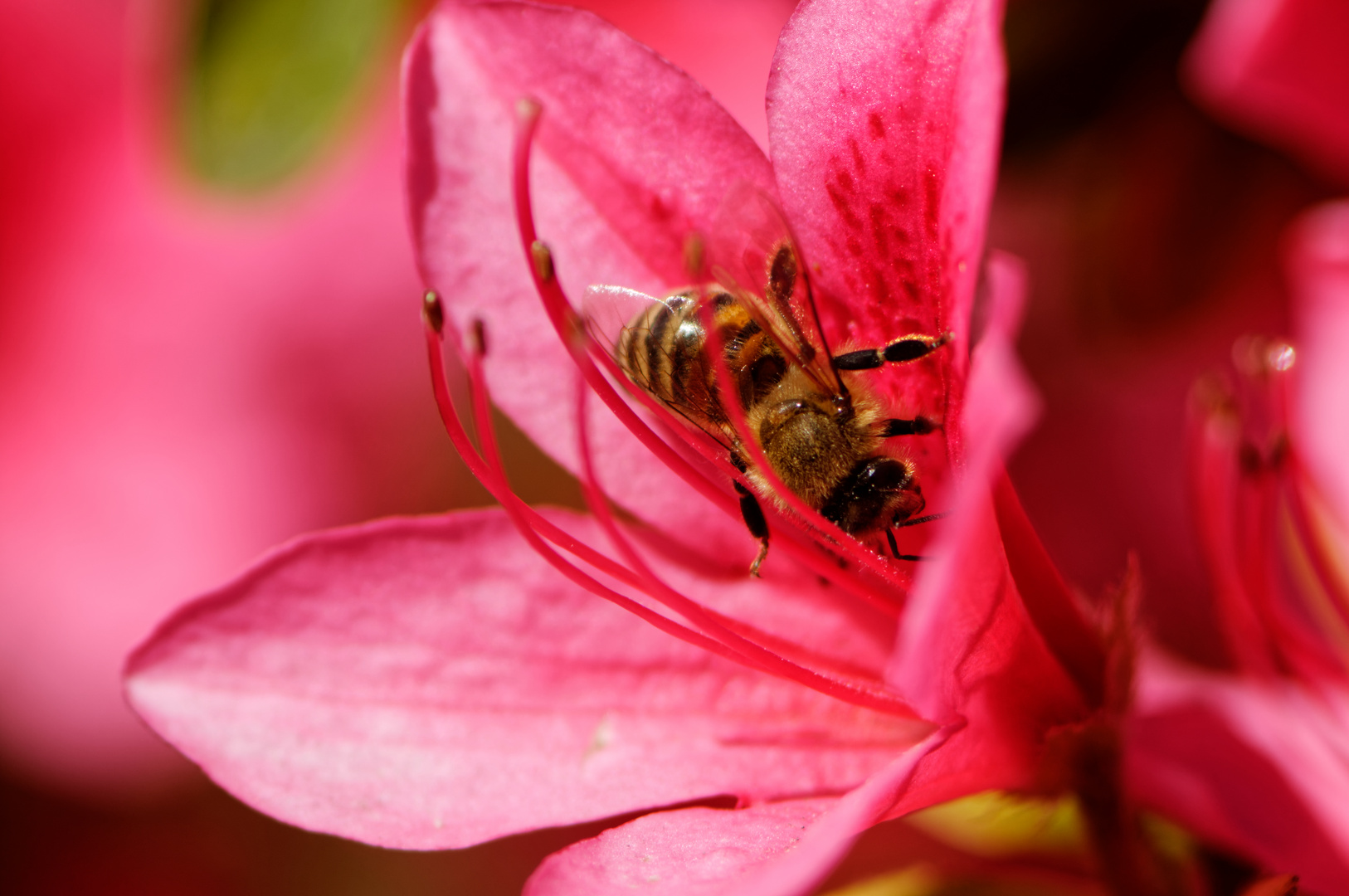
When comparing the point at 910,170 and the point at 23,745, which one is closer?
the point at 910,170

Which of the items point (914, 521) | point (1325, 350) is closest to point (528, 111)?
point (914, 521)

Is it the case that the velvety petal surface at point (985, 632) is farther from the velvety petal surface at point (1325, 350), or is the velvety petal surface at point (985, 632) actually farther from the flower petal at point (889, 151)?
the velvety petal surface at point (1325, 350)

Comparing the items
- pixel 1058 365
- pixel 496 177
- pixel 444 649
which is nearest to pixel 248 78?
pixel 496 177

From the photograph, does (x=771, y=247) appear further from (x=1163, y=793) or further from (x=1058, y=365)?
(x=1058, y=365)

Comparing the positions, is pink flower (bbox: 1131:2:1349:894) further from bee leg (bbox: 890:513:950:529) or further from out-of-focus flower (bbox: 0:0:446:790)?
out-of-focus flower (bbox: 0:0:446:790)

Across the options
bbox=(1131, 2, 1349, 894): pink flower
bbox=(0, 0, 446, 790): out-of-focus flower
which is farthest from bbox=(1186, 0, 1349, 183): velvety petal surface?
bbox=(0, 0, 446, 790): out-of-focus flower

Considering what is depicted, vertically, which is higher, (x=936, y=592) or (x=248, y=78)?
(x=248, y=78)

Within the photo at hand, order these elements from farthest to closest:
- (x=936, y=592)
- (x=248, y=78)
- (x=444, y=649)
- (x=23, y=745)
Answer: (x=23, y=745)
(x=248, y=78)
(x=444, y=649)
(x=936, y=592)
